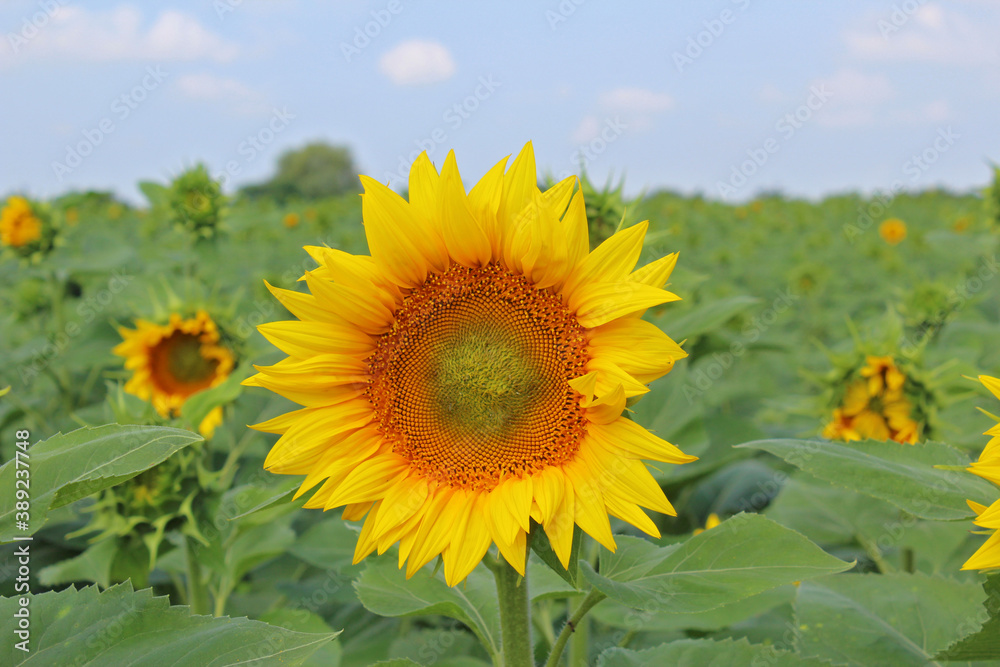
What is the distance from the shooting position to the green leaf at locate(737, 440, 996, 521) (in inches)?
48.6

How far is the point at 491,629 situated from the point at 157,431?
2.82 ft

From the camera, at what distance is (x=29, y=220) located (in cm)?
384

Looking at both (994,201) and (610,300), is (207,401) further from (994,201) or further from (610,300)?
(994,201)

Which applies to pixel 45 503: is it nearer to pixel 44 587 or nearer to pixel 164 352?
pixel 44 587

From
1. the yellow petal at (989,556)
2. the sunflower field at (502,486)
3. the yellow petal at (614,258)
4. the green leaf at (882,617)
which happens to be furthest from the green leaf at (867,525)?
the yellow petal at (614,258)

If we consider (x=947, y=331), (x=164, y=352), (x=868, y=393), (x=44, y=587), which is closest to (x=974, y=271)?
(x=947, y=331)

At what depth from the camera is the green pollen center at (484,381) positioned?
1.40 meters

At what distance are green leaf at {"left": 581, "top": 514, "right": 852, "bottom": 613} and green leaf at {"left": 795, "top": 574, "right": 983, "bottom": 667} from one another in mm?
313

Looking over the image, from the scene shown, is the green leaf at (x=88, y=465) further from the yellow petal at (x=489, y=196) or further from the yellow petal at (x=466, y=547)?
the yellow petal at (x=489, y=196)

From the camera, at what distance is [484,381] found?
1418 mm

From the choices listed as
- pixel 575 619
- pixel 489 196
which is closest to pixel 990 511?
pixel 575 619

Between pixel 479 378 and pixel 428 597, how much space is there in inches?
19.7

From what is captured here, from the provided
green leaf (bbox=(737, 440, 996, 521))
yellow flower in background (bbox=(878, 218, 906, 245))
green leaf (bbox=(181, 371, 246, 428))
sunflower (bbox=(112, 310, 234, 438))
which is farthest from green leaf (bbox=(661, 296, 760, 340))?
yellow flower in background (bbox=(878, 218, 906, 245))

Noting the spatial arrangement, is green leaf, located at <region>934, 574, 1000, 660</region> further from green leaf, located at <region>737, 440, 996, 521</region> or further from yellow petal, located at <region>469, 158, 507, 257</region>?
yellow petal, located at <region>469, 158, 507, 257</region>
